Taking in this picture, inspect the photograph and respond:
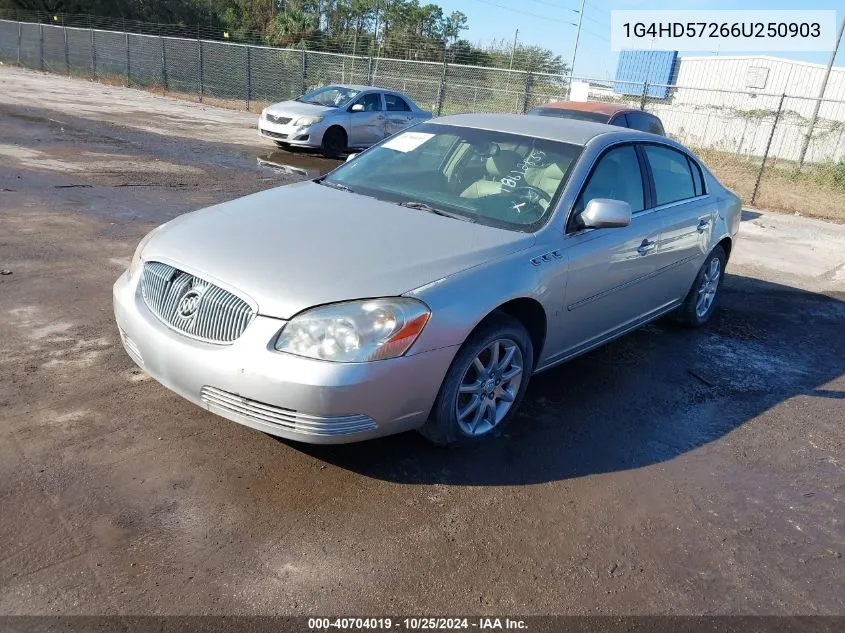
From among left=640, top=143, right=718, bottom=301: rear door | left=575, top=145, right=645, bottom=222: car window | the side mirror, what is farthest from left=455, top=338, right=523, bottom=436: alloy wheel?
left=640, top=143, right=718, bottom=301: rear door

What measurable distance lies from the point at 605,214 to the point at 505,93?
642 inches

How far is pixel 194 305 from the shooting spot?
3.09 m

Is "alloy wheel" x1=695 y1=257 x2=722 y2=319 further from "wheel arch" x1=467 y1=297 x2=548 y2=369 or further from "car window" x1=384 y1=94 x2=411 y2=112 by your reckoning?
"car window" x1=384 y1=94 x2=411 y2=112

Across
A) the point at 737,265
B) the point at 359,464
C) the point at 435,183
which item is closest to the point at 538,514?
the point at 359,464

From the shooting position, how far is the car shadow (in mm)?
3465

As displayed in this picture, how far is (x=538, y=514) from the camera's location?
3.14m

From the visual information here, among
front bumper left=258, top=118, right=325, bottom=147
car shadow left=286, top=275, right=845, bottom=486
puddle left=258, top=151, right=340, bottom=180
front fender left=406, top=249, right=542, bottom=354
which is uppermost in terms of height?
front fender left=406, top=249, right=542, bottom=354

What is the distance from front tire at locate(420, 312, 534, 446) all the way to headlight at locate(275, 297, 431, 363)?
41 centimetres

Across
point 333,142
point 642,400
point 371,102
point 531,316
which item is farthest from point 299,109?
point 531,316

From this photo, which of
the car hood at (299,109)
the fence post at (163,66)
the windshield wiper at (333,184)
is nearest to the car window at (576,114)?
the car hood at (299,109)

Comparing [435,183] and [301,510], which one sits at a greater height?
[435,183]

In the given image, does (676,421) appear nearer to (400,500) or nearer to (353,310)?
(400,500)

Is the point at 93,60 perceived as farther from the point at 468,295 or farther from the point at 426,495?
the point at 426,495

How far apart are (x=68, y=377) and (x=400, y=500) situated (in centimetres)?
210
